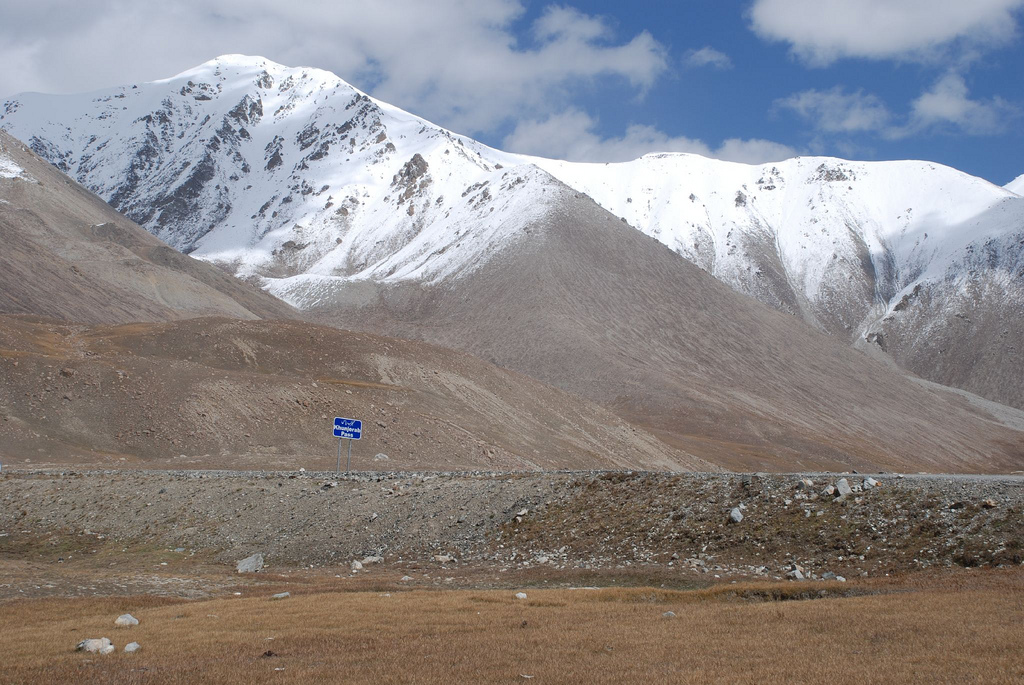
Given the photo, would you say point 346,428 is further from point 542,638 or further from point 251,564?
point 542,638

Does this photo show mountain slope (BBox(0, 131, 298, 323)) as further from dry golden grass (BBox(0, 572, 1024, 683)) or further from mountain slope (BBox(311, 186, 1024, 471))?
dry golden grass (BBox(0, 572, 1024, 683))

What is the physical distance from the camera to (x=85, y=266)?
137 metres

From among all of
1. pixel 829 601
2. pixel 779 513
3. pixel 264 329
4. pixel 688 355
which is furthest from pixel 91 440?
pixel 688 355

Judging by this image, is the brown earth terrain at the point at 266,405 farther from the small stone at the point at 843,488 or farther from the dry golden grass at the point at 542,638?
the dry golden grass at the point at 542,638

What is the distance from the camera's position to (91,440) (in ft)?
165

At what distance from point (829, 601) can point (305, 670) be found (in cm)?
1039

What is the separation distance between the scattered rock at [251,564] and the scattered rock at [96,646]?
1200 cm

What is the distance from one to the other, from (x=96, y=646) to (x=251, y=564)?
1269cm

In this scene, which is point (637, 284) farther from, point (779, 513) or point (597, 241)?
point (779, 513)

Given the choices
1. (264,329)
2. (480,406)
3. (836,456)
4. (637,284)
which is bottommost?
(836,456)

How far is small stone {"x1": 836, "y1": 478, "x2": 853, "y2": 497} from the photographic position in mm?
25141

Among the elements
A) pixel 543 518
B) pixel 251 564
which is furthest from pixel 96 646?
pixel 543 518

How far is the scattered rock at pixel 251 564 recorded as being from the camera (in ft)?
88.5

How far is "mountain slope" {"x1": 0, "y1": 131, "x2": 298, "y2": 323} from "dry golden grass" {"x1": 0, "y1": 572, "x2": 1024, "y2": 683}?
4000 inches
